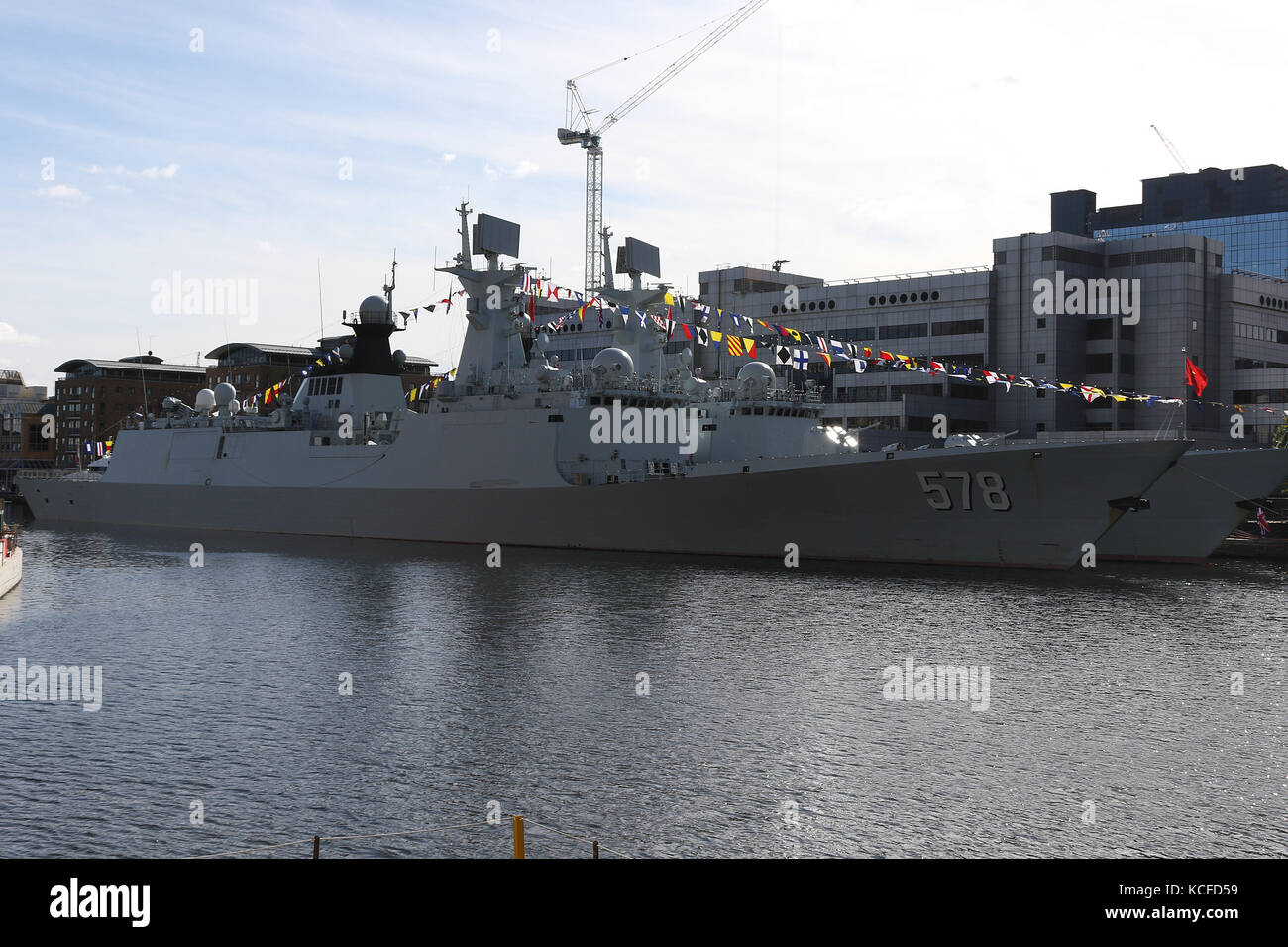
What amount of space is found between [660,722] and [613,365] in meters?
25.0

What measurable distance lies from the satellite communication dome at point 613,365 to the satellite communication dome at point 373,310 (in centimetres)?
1521

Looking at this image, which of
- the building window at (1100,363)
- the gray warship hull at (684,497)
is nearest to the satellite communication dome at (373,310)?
the gray warship hull at (684,497)

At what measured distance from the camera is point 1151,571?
33.6 m

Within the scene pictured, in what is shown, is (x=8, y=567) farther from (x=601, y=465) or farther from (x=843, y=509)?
(x=843, y=509)

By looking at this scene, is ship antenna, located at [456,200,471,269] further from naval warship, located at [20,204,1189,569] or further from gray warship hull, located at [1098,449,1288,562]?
gray warship hull, located at [1098,449,1288,562]

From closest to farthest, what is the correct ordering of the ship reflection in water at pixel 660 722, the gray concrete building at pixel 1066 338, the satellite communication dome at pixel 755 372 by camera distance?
1. the ship reflection in water at pixel 660 722
2. the satellite communication dome at pixel 755 372
3. the gray concrete building at pixel 1066 338

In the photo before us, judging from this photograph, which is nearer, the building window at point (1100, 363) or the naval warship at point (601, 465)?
the naval warship at point (601, 465)

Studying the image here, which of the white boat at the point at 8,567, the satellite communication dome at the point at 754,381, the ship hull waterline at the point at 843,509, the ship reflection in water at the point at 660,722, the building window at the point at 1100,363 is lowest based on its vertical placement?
the ship reflection in water at the point at 660,722

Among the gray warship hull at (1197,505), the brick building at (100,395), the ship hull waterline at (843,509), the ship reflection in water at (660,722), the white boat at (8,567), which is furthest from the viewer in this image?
the brick building at (100,395)

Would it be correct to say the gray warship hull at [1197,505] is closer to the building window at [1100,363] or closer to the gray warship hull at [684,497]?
the gray warship hull at [684,497]

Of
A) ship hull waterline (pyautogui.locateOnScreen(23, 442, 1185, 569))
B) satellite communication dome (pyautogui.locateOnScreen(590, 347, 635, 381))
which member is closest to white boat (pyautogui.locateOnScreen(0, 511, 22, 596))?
ship hull waterline (pyautogui.locateOnScreen(23, 442, 1185, 569))

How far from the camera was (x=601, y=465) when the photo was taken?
3856 cm

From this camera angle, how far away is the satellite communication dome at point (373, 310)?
5041 centimetres
